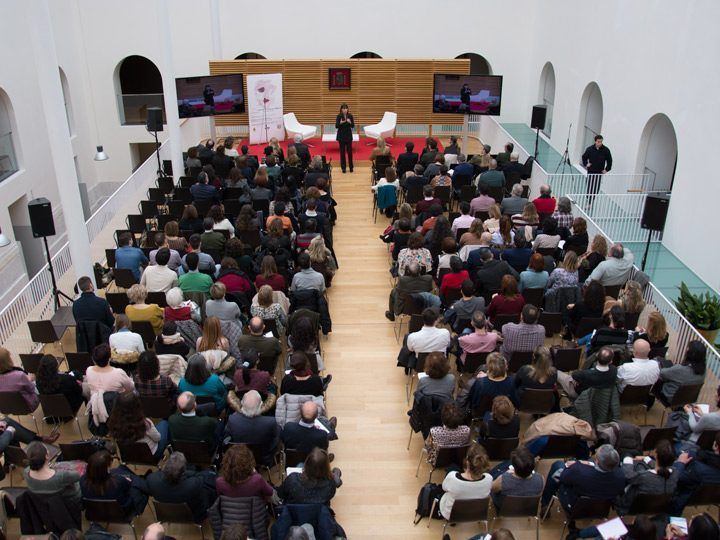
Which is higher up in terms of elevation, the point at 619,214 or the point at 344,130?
the point at 344,130

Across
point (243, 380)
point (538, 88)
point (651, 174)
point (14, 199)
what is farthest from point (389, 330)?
point (538, 88)

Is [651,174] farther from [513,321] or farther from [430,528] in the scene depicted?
[430,528]

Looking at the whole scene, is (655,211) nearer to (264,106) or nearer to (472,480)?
(472,480)

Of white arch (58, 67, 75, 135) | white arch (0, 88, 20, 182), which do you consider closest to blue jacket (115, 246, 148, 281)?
white arch (0, 88, 20, 182)

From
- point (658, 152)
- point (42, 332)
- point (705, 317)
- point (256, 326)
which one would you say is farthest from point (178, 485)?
point (658, 152)

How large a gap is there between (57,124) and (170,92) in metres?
5.15

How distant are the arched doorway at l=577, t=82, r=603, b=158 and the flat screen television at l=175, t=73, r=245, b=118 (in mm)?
9047

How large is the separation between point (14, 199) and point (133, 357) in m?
11.3

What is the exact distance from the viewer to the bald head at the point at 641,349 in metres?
7.08

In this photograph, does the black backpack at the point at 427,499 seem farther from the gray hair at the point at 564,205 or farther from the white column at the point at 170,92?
the white column at the point at 170,92

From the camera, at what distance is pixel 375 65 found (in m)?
19.2

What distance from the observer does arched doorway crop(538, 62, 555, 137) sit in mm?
20719

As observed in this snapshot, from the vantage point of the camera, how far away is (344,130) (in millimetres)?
16031

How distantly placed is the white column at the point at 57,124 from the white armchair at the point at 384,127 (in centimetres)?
994
